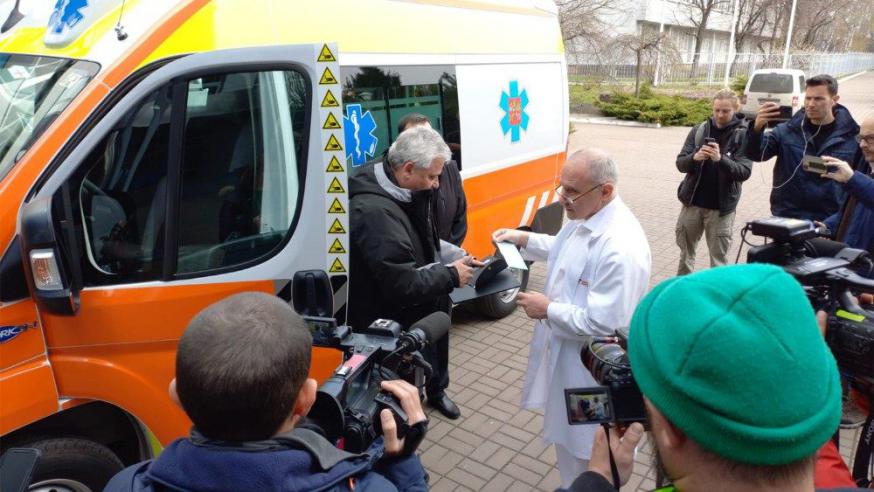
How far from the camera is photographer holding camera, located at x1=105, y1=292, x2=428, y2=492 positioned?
1193 mm

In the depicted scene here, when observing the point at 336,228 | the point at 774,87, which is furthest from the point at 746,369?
the point at 774,87

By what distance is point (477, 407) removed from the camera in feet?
14.5

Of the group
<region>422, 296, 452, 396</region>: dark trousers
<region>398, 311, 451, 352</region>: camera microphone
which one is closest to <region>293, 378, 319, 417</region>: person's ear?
<region>398, 311, 451, 352</region>: camera microphone

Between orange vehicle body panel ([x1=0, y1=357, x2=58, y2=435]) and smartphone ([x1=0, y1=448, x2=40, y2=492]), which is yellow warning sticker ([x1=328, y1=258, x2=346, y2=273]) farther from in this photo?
smartphone ([x1=0, y1=448, x2=40, y2=492])

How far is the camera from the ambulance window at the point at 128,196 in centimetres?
245

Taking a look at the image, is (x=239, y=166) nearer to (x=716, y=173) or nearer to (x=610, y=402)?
(x=610, y=402)

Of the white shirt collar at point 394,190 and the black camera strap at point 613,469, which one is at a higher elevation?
the white shirt collar at point 394,190

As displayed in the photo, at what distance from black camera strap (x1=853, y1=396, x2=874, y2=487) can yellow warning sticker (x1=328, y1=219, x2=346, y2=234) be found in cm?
207

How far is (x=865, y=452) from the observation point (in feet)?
6.94

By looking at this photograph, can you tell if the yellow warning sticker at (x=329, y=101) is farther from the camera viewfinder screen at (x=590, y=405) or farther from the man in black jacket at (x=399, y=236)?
the camera viewfinder screen at (x=590, y=405)

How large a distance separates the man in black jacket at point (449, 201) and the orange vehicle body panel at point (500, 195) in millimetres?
452

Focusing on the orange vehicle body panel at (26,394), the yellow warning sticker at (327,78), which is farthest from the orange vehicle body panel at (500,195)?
the orange vehicle body panel at (26,394)

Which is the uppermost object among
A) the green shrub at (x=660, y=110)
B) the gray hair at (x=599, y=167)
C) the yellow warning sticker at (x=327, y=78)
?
the yellow warning sticker at (x=327, y=78)

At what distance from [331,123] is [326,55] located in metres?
0.29
